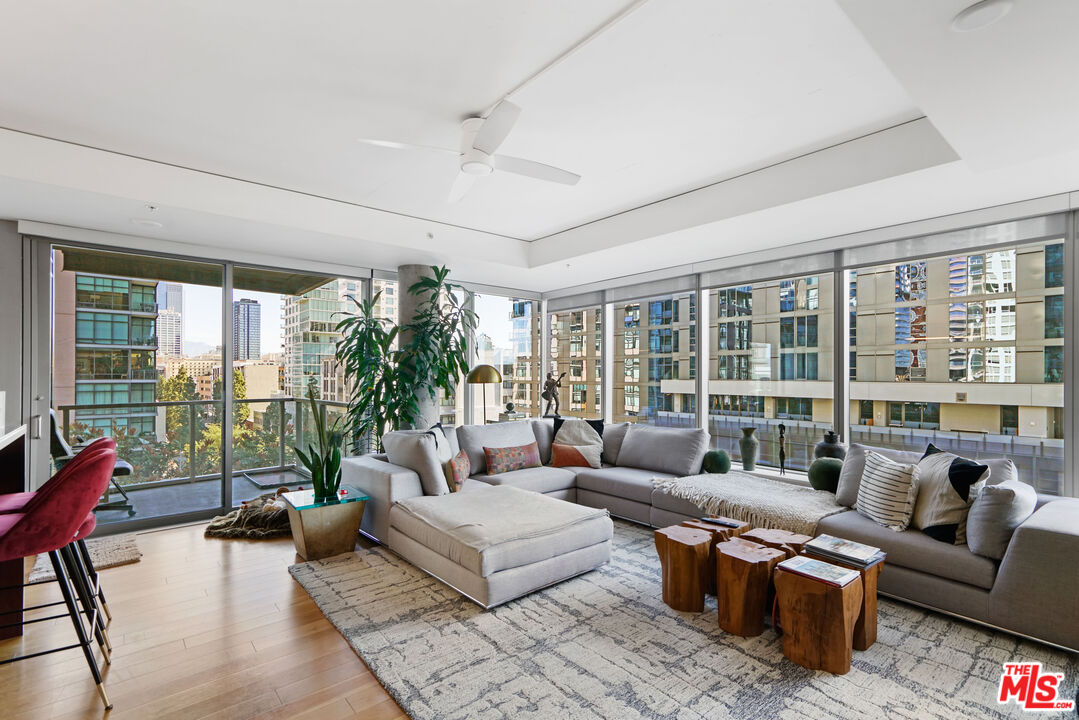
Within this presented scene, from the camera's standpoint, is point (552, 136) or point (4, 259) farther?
point (4, 259)

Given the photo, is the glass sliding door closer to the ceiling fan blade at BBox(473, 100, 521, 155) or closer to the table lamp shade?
the table lamp shade

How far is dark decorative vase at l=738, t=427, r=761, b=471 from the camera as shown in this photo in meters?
4.74

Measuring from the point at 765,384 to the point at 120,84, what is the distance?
197 inches

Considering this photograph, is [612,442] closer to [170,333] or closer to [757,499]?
[757,499]

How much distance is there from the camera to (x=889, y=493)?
3131 mm

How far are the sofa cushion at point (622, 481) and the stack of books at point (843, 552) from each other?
1.65m

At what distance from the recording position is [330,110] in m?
2.79

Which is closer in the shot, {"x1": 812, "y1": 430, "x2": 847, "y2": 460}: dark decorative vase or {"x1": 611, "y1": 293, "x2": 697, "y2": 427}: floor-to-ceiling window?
{"x1": 812, "y1": 430, "x2": 847, "y2": 460}: dark decorative vase

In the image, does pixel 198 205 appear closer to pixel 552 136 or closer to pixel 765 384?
pixel 552 136

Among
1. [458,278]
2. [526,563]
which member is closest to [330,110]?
[526,563]

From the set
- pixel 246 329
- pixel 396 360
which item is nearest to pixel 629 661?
pixel 396 360

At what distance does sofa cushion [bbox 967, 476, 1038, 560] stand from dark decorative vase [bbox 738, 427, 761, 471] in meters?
2.04

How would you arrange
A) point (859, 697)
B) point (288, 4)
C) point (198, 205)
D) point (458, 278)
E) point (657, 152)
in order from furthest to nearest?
point (458, 278) < point (198, 205) < point (657, 152) < point (859, 697) < point (288, 4)

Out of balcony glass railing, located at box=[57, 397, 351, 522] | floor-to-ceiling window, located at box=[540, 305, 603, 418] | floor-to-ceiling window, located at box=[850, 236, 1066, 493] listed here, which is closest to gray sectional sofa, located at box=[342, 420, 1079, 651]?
floor-to-ceiling window, located at box=[850, 236, 1066, 493]
